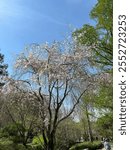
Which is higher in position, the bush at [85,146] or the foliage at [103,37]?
the foliage at [103,37]

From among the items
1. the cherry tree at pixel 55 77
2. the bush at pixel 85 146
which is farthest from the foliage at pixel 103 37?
the bush at pixel 85 146

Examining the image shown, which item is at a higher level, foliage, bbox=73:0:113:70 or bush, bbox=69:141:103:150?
foliage, bbox=73:0:113:70

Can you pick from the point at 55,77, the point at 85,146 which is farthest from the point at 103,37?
the point at 85,146

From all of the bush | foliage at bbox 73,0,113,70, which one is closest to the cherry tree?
foliage at bbox 73,0,113,70

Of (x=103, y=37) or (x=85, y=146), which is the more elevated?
(x=103, y=37)

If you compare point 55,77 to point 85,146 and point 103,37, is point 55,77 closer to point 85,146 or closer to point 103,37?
point 103,37

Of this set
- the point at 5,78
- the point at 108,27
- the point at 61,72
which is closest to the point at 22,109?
the point at 5,78

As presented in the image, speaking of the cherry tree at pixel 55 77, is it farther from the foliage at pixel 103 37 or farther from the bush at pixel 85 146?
the bush at pixel 85 146

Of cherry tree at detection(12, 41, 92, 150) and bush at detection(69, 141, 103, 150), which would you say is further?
bush at detection(69, 141, 103, 150)

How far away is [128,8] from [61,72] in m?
13.5

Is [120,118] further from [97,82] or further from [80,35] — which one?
[80,35]

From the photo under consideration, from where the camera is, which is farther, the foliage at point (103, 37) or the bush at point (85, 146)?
the bush at point (85, 146)

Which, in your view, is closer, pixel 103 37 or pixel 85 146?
pixel 103 37

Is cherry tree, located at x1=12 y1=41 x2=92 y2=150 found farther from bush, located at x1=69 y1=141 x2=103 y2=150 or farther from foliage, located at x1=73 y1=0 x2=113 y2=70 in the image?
bush, located at x1=69 y1=141 x2=103 y2=150
